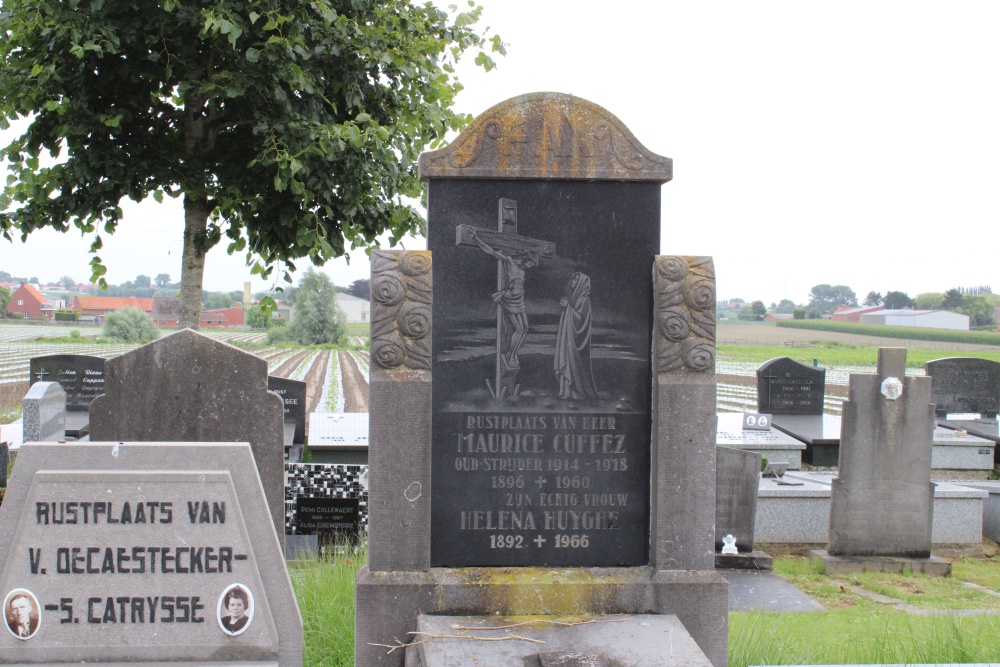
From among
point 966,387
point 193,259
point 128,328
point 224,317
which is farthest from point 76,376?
point 224,317

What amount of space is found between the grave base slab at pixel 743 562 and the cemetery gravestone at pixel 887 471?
0.72 metres

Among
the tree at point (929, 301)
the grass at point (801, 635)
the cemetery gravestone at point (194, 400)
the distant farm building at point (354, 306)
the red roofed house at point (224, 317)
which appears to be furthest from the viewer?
the tree at point (929, 301)

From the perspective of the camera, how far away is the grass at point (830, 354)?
42391 mm

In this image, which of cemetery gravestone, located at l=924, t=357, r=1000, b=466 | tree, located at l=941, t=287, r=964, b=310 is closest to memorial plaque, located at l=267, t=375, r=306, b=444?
cemetery gravestone, located at l=924, t=357, r=1000, b=466

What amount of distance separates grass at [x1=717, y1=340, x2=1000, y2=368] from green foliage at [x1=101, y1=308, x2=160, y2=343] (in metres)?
30.2

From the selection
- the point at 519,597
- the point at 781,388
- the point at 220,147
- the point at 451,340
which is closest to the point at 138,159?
the point at 220,147

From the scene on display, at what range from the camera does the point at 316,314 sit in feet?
143

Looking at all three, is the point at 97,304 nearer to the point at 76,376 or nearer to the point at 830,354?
the point at 830,354

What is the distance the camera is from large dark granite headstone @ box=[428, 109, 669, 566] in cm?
420

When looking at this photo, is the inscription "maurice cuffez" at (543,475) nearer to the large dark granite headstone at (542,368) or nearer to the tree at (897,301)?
the large dark granite headstone at (542,368)

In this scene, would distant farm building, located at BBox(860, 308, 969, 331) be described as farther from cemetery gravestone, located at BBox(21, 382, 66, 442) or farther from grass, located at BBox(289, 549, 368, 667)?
grass, located at BBox(289, 549, 368, 667)

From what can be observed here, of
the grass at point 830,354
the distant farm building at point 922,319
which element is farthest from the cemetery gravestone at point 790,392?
the distant farm building at point 922,319

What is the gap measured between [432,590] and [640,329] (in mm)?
1612

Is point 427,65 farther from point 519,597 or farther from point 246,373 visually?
point 519,597
